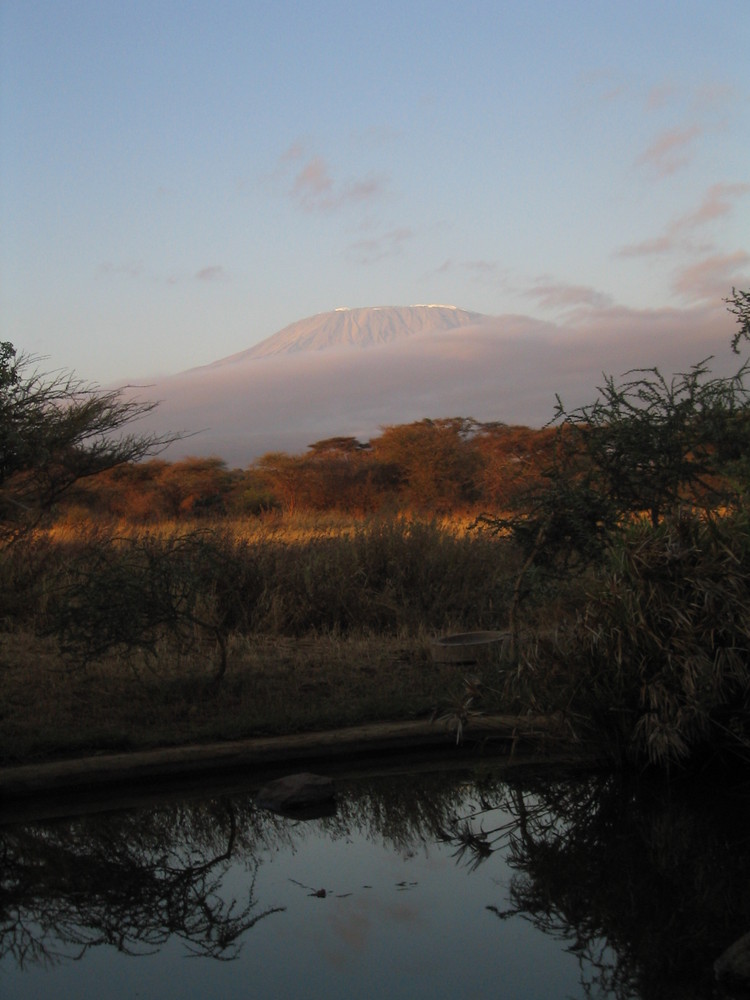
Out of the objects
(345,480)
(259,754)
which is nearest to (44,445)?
(259,754)

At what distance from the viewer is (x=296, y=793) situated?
5.95 m

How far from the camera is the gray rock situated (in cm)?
595

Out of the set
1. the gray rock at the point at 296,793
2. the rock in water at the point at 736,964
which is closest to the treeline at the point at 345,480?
the gray rock at the point at 296,793

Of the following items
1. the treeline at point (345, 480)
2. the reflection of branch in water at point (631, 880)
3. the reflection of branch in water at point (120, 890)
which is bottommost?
the reflection of branch in water at point (120, 890)

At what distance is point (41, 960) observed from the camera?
4.21m

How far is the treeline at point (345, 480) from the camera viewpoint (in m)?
32.5

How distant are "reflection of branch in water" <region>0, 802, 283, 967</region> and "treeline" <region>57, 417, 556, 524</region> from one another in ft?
81.7

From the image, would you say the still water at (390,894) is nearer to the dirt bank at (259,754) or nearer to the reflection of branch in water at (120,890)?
the reflection of branch in water at (120,890)

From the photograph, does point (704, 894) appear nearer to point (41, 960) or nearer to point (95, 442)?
A: point (41, 960)

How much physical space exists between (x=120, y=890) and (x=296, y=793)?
131cm

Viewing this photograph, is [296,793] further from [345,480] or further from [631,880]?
[345,480]

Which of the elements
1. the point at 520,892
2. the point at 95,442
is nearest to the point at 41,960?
the point at 520,892

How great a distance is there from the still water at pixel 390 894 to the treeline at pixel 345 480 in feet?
80.6

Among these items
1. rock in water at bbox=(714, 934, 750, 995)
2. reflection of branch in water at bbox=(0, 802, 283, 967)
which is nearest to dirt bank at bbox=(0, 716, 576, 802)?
reflection of branch in water at bbox=(0, 802, 283, 967)
